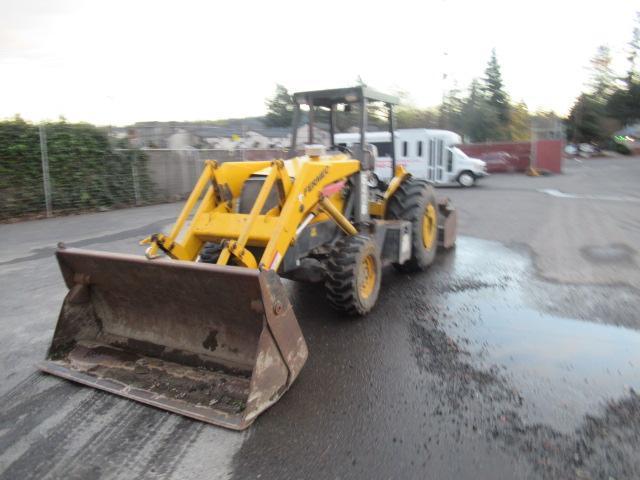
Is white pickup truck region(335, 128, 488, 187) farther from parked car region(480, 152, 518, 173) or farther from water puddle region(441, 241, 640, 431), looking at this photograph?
water puddle region(441, 241, 640, 431)

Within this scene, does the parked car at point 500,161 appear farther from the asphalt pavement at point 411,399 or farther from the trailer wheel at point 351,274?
the trailer wheel at point 351,274

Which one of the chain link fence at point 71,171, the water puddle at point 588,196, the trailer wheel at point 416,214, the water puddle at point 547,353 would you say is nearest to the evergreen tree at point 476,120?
the water puddle at point 588,196

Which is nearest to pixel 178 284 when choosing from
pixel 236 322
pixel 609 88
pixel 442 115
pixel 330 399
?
pixel 236 322

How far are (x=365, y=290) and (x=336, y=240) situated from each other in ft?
2.07

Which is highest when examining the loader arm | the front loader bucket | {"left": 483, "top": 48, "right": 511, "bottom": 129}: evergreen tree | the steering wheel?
{"left": 483, "top": 48, "right": 511, "bottom": 129}: evergreen tree

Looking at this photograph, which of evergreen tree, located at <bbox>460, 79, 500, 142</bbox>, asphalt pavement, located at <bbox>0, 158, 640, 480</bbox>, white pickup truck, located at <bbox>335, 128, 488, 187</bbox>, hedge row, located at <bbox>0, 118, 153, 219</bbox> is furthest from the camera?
evergreen tree, located at <bbox>460, 79, 500, 142</bbox>

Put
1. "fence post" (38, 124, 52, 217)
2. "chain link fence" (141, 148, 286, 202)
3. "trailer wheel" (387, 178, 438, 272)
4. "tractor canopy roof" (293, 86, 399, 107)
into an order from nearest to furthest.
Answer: "tractor canopy roof" (293, 86, 399, 107)
"trailer wheel" (387, 178, 438, 272)
"fence post" (38, 124, 52, 217)
"chain link fence" (141, 148, 286, 202)

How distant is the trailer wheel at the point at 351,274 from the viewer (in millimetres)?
4770

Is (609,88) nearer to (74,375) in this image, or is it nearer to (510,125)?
(510,125)

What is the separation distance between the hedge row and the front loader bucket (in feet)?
33.3

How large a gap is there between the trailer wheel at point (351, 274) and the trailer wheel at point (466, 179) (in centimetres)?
1800

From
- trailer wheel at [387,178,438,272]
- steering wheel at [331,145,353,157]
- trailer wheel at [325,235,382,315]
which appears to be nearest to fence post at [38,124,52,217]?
steering wheel at [331,145,353,157]

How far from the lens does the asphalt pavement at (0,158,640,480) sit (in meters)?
2.94

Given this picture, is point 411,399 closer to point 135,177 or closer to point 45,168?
point 45,168
